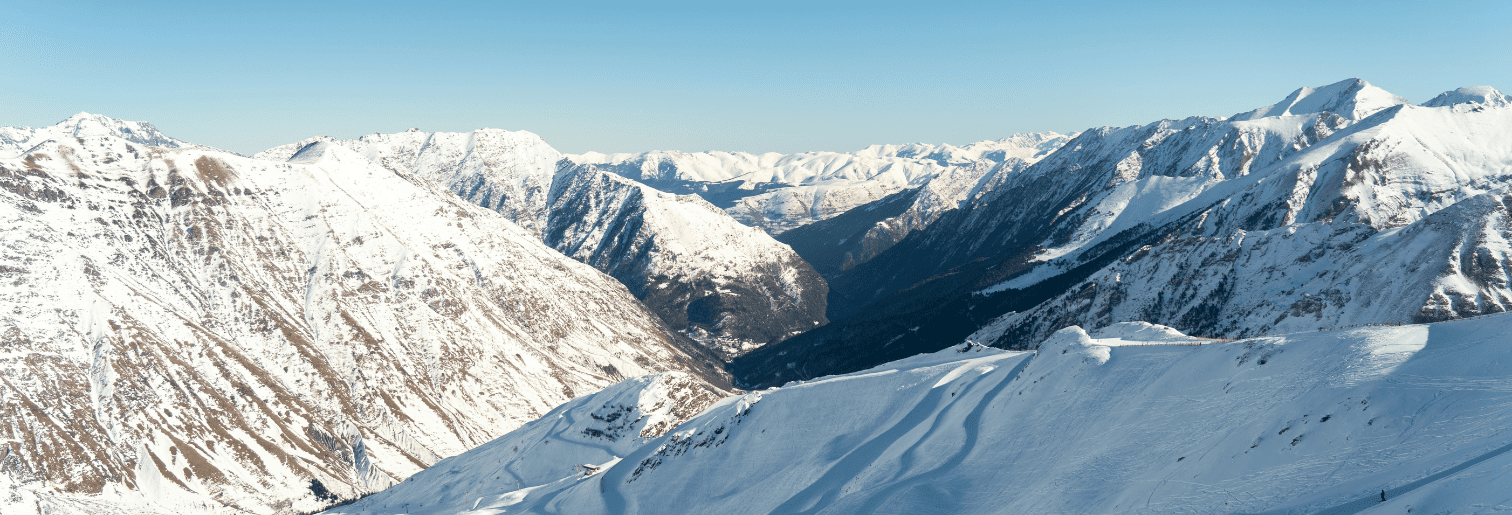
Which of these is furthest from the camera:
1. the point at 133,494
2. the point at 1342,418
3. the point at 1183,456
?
the point at 133,494

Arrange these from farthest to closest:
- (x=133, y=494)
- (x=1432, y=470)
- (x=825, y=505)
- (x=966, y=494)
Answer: (x=133, y=494)
(x=825, y=505)
(x=966, y=494)
(x=1432, y=470)

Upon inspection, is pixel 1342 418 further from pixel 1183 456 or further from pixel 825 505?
pixel 825 505

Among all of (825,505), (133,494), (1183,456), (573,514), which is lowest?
(133,494)

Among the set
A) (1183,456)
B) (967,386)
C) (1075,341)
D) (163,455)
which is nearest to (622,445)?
(967,386)

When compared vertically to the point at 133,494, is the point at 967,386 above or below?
above

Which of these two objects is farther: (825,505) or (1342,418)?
(825,505)

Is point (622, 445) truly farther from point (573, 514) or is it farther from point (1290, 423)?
point (1290, 423)

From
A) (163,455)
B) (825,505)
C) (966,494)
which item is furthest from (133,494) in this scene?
(966,494)
